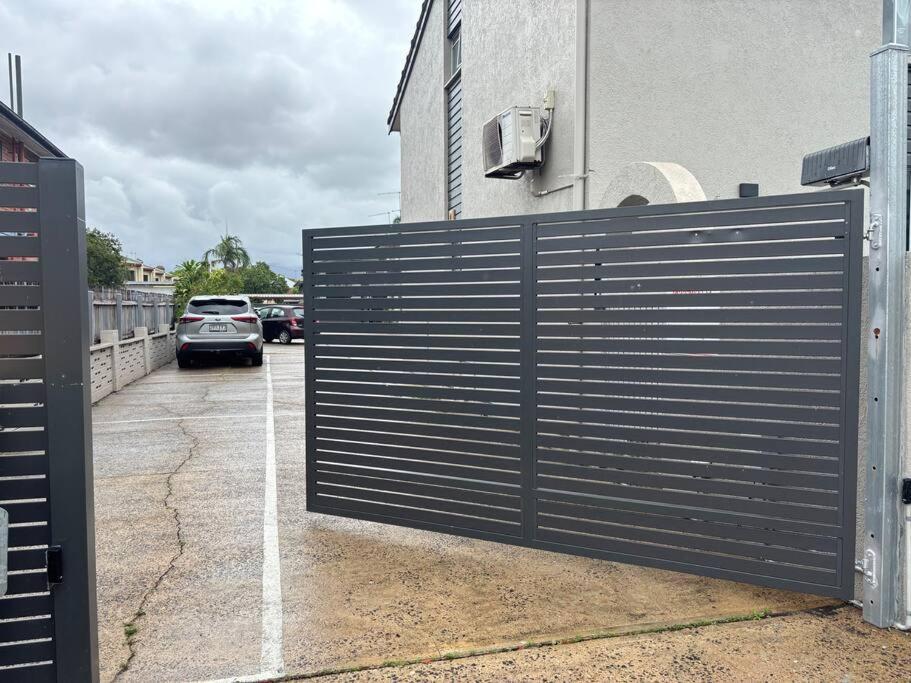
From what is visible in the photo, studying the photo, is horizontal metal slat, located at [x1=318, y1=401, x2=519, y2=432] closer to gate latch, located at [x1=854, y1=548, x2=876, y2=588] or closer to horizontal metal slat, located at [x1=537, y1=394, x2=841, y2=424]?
horizontal metal slat, located at [x1=537, y1=394, x2=841, y2=424]

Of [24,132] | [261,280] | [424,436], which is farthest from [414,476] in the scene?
[261,280]

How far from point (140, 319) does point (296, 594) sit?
580 inches

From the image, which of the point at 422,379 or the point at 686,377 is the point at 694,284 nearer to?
the point at 686,377

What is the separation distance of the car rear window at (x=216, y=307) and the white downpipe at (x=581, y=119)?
11.9 meters

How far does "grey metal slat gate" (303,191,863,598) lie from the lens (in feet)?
12.6

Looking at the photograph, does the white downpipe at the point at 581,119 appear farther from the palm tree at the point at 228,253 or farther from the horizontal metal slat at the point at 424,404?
the palm tree at the point at 228,253

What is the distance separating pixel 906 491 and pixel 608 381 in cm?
161

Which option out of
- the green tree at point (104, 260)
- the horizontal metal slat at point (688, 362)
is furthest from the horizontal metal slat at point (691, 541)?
the green tree at point (104, 260)

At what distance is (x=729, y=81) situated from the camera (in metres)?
8.15

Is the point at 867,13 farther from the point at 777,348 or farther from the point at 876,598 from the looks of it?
the point at 876,598

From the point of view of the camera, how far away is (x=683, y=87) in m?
7.95

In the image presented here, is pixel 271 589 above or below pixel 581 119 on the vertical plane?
below

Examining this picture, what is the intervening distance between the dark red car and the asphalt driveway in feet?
71.9

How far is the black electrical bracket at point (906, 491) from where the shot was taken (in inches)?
144
